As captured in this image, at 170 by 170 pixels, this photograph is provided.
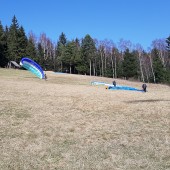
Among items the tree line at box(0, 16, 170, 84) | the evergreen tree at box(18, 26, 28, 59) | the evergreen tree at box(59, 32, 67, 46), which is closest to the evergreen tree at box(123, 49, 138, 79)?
the tree line at box(0, 16, 170, 84)

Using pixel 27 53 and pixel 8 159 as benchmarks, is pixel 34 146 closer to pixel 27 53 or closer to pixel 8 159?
pixel 8 159

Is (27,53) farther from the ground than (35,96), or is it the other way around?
(27,53)

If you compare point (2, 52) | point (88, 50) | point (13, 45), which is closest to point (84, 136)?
point (2, 52)

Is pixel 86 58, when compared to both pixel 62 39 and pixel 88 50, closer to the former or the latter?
pixel 88 50

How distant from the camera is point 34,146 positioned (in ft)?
40.5

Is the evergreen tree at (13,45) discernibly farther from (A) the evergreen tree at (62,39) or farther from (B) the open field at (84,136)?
(B) the open field at (84,136)

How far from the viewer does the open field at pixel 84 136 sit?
35.7 feet

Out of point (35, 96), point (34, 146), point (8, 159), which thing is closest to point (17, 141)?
point (34, 146)

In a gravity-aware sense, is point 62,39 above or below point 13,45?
above

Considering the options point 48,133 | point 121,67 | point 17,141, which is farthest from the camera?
point 121,67

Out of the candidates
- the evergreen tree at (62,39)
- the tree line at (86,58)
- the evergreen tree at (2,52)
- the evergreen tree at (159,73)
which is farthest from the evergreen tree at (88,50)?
the evergreen tree at (62,39)

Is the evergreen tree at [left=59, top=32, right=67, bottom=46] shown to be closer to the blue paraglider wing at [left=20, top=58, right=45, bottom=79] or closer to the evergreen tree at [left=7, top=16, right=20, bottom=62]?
the evergreen tree at [left=7, top=16, right=20, bottom=62]

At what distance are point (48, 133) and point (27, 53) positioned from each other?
70.8 m

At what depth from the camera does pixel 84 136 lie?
538 inches
